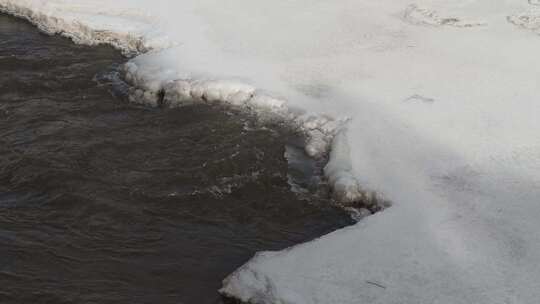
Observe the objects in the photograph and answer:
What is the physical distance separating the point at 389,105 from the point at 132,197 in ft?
12.2

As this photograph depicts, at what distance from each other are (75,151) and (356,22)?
5.76 metres

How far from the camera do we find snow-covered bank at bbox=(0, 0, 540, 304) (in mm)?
6188

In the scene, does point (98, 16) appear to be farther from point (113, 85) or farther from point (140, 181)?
point (140, 181)

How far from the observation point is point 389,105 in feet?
30.6

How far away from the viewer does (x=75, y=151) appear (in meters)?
8.36

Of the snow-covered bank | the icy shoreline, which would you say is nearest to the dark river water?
the icy shoreline

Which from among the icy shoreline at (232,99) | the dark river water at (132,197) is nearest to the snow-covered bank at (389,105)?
the icy shoreline at (232,99)

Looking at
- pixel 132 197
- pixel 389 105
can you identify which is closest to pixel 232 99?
pixel 389 105

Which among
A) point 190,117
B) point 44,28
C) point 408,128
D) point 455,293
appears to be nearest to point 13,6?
point 44,28

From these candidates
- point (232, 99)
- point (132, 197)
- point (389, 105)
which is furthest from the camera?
point (232, 99)

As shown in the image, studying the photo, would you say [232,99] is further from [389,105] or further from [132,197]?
[132,197]

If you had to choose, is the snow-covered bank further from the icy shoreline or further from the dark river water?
the dark river water

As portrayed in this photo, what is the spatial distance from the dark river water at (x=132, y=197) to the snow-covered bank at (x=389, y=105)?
51cm

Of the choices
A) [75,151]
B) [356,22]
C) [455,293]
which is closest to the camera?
[455,293]
